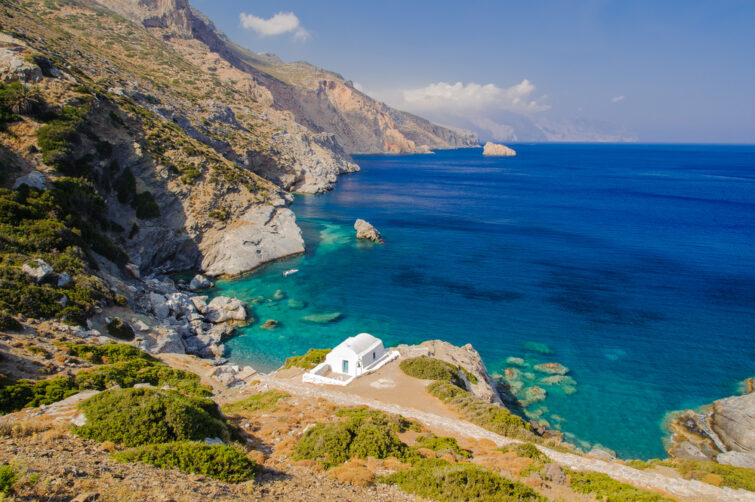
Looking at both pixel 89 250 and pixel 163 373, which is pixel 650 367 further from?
pixel 89 250

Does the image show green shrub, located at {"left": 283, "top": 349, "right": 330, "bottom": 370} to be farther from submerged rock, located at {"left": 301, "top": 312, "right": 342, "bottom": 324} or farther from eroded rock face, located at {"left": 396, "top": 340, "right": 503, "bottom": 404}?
submerged rock, located at {"left": 301, "top": 312, "right": 342, "bottom": 324}

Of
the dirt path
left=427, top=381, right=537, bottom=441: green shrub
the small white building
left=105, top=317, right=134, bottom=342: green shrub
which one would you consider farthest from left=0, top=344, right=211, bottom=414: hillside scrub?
left=427, top=381, right=537, bottom=441: green shrub

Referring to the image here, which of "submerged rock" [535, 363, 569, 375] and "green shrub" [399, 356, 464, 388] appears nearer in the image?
"green shrub" [399, 356, 464, 388]

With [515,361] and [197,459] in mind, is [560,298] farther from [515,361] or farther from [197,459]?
[197,459]

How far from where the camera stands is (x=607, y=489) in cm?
1257

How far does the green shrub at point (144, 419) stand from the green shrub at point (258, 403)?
4734 mm

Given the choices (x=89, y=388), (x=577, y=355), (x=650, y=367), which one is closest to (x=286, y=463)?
(x=89, y=388)

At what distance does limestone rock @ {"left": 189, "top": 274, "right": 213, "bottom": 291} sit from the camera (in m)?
41.6

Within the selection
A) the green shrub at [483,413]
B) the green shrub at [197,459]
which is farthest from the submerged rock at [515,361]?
the green shrub at [197,459]

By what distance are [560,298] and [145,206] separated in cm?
4846

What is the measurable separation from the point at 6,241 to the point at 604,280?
182ft

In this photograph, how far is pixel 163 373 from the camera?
20031 millimetres

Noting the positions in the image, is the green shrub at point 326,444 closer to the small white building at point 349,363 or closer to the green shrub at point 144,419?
the green shrub at point 144,419

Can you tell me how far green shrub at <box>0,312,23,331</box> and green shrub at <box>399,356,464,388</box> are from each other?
21.1 meters
